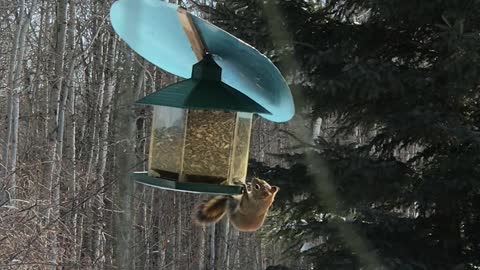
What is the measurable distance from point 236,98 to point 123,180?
8.45 metres

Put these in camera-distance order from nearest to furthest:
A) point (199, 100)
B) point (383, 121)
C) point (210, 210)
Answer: point (199, 100) < point (210, 210) < point (383, 121)

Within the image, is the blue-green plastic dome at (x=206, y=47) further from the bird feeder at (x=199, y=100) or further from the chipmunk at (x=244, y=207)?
the chipmunk at (x=244, y=207)

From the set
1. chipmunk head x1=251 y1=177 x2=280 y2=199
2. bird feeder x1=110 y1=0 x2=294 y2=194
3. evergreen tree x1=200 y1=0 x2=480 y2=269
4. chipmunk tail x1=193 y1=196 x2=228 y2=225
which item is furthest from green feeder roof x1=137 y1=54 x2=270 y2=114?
evergreen tree x1=200 y1=0 x2=480 y2=269

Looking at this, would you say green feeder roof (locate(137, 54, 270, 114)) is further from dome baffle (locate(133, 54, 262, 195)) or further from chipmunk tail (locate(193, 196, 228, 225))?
chipmunk tail (locate(193, 196, 228, 225))

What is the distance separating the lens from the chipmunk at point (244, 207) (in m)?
2.59

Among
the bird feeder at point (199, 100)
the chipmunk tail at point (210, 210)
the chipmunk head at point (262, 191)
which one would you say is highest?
the bird feeder at point (199, 100)

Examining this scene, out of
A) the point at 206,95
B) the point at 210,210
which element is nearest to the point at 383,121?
the point at 210,210

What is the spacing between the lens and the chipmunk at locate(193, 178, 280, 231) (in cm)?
259

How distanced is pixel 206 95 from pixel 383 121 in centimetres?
274

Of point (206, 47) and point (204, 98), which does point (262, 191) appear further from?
point (206, 47)

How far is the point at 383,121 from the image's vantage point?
507 centimetres

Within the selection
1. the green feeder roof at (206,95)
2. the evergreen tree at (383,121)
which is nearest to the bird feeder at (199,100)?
the green feeder roof at (206,95)

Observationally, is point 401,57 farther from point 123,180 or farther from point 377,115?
point 123,180

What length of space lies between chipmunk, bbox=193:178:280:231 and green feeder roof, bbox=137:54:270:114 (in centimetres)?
30
